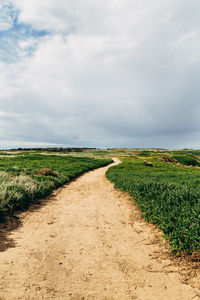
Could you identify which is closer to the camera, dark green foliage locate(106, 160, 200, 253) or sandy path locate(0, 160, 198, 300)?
sandy path locate(0, 160, 198, 300)

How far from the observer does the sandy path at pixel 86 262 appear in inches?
174

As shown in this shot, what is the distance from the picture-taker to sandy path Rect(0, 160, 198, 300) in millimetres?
4430

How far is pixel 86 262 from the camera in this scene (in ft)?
18.8

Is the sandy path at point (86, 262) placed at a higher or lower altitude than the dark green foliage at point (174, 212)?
lower

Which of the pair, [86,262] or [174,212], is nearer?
[86,262]

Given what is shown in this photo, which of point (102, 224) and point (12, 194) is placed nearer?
point (102, 224)

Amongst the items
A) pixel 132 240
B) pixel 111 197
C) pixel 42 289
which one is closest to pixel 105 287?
pixel 42 289

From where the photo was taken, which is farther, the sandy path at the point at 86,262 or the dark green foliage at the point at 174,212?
the dark green foliage at the point at 174,212

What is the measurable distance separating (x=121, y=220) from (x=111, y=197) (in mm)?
4772

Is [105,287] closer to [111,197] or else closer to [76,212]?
[76,212]

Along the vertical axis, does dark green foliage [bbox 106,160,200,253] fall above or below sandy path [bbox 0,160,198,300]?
above

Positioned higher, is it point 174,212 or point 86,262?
point 174,212

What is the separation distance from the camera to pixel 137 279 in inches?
196

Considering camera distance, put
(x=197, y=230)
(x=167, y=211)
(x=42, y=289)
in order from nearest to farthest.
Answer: (x=42, y=289) → (x=197, y=230) → (x=167, y=211)
